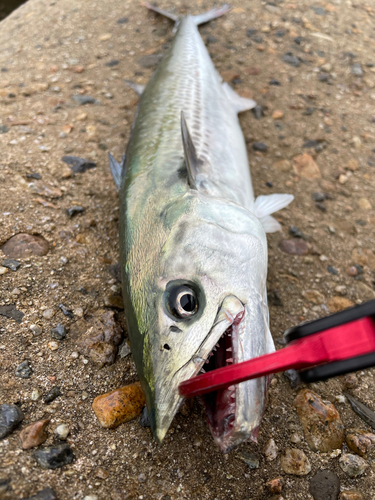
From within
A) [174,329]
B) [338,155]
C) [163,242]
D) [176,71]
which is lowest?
[338,155]

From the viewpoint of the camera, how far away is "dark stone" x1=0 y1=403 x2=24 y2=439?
154 cm

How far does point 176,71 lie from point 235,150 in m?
1.27

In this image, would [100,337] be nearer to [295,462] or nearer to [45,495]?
[45,495]

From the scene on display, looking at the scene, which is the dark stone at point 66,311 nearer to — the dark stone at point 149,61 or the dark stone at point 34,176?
the dark stone at point 34,176

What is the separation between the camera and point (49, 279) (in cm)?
220

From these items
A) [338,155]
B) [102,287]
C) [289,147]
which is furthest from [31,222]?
[338,155]

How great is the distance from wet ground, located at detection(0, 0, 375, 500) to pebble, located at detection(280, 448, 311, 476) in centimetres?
3

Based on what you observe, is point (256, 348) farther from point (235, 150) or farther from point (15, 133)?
point (15, 133)

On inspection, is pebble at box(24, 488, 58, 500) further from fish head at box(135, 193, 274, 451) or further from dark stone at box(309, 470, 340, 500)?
dark stone at box(309, 470, 340, 500)

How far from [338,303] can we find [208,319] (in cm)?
130

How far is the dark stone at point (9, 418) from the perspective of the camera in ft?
5.06

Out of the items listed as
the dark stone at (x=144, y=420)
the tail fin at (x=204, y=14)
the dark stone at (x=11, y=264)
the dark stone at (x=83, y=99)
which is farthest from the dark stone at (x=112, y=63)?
the dark stone at (x=144, y=420)

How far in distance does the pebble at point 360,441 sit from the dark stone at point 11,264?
2095 millimetres

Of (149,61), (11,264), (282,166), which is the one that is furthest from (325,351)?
(149,61)
